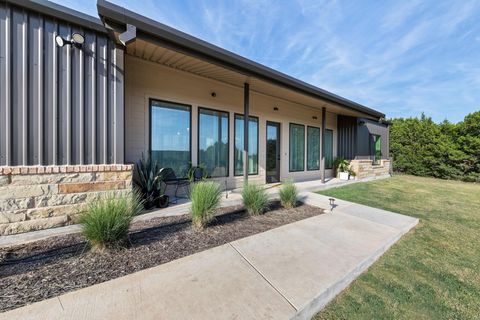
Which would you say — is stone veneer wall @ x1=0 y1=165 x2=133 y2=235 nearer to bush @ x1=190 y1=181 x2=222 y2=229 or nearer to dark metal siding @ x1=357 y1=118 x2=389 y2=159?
bush @ x1=190 y1=181 x2=222 y2=229

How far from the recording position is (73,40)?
3.41 m

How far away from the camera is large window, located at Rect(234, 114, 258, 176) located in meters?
6.90

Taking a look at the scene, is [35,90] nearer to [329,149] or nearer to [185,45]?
[185,45]

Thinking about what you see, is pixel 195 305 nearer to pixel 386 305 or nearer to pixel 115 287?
pixel 115 287

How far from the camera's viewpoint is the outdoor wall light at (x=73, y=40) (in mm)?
3305

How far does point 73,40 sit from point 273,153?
247 inches

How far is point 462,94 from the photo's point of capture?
15398 mm

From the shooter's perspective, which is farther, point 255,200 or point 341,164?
point 341,164

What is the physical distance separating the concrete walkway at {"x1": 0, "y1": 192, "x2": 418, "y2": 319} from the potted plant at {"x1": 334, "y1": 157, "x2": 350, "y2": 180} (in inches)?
256

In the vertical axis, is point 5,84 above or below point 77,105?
above

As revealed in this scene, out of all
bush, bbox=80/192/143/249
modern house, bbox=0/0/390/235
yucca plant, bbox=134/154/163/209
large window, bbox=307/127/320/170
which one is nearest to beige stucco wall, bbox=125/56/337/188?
modern house, bbox=0/0/390/235

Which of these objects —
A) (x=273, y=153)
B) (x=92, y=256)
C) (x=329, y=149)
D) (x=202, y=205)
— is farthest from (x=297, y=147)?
(x=92, y=256)

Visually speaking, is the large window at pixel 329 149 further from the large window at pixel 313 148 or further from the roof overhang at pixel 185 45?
the roof overhang at pixel 185 45

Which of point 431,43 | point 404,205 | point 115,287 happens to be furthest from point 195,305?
point 431,43
